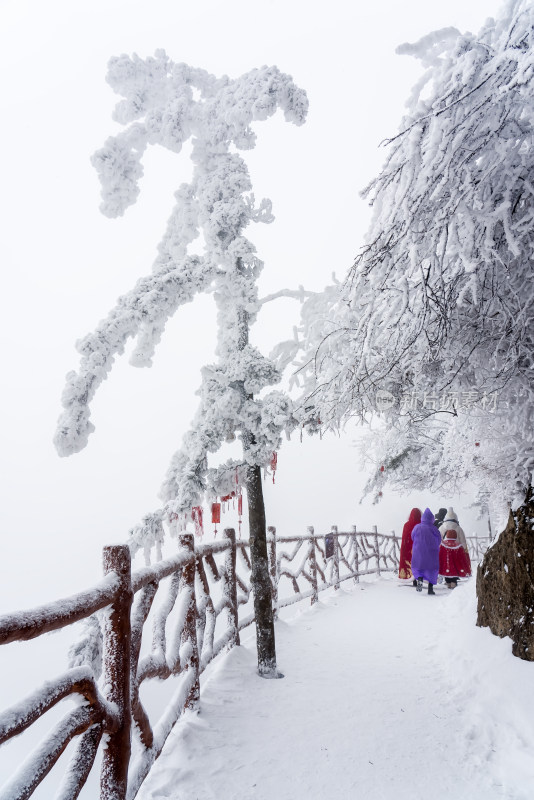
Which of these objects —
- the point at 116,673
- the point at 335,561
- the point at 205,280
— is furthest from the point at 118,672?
the point at 335,561

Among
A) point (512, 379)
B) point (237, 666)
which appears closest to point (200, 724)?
point (237, 666)

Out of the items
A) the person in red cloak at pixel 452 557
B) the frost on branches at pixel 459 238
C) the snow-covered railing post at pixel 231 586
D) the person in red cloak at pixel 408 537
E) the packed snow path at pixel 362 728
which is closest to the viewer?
the frost on branches at pixel 459 238

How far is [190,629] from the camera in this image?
151 inches

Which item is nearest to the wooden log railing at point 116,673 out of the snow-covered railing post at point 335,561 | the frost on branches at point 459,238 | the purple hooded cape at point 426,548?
the frost on branches at point 459,238

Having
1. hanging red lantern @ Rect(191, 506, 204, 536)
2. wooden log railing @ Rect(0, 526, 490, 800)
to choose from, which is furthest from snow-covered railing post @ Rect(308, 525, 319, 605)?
wooden log railing @ Rect(0, 526, 490, 800)

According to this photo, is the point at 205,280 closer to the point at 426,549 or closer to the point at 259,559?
the point at 259,559

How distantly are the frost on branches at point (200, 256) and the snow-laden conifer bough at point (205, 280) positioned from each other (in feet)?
0.04

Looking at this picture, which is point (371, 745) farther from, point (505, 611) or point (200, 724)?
point (505, 611)

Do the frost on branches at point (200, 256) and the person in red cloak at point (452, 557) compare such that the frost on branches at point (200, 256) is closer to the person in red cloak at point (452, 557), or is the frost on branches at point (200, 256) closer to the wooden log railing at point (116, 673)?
the wooden log railing at point (116, 673)

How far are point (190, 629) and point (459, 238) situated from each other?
343 cm

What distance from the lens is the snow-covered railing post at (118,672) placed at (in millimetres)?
2184

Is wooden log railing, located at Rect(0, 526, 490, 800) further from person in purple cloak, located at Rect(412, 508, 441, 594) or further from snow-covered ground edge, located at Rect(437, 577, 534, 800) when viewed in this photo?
person in purple cloak, located at Rect(412, 508, 441, 594)

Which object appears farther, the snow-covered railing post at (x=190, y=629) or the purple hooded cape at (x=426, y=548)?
the purple hooded cape at (x=426, y=548)

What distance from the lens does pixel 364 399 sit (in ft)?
16.0
